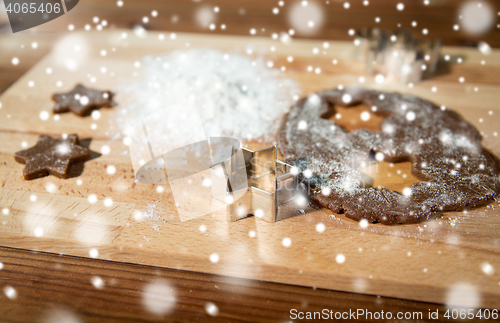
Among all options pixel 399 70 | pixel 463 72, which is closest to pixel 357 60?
pixel 399 70

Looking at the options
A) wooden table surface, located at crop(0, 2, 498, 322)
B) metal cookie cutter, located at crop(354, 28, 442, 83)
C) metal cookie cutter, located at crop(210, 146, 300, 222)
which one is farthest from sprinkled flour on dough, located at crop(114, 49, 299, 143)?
wooden table surface, located at crop(0, 2, 498, 322)

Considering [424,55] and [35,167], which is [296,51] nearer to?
[424,55]

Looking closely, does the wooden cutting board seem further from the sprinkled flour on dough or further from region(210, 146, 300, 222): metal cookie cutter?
the sprinkled flour on dough

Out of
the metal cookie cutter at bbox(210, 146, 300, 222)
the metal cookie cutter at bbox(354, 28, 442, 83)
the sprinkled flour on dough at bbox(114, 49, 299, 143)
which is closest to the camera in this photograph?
the metal cookie cutter at bbox(210, 146, 300, 222)

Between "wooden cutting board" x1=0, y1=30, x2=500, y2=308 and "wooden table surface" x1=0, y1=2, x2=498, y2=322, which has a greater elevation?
"wooden cutting board" x1=0, y1=30, x2=500, y2=308
